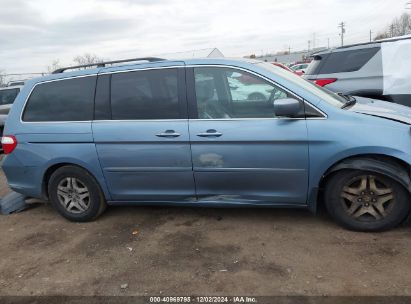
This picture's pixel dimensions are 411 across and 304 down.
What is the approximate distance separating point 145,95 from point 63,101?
104 cm

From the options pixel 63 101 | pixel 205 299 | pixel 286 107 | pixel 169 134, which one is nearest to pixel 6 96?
pixel 63 101

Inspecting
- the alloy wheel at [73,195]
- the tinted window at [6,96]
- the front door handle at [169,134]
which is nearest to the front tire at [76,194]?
the alloy wheel at [73,195]

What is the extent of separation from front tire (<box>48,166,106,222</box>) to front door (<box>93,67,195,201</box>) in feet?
0.97

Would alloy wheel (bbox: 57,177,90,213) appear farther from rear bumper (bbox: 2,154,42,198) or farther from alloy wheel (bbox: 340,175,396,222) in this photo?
alloy wheel (bbox: 340,175,396,222)

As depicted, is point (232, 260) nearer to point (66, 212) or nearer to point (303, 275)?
point (303, 275)

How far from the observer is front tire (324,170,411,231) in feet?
12.0

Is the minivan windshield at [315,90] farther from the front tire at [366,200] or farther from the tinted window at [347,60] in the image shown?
the tinted window at [347,60]

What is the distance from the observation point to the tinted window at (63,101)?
14.5ft

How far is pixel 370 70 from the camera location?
674 cm

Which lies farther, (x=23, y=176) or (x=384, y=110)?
(x=23, y=176)

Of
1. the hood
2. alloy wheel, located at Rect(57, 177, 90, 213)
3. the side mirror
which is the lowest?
alloy wheel, located at Rect(57, 177, 90, 213)

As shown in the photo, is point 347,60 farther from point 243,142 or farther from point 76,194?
point 76,194

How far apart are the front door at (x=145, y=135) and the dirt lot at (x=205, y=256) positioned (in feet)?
1.65

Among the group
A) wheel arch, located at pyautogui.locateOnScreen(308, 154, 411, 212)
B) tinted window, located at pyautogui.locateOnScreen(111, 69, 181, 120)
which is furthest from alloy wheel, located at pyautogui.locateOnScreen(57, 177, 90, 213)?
wheel arch, located at pyautogui.locateOnScreen(308, 154, 411, 212)
